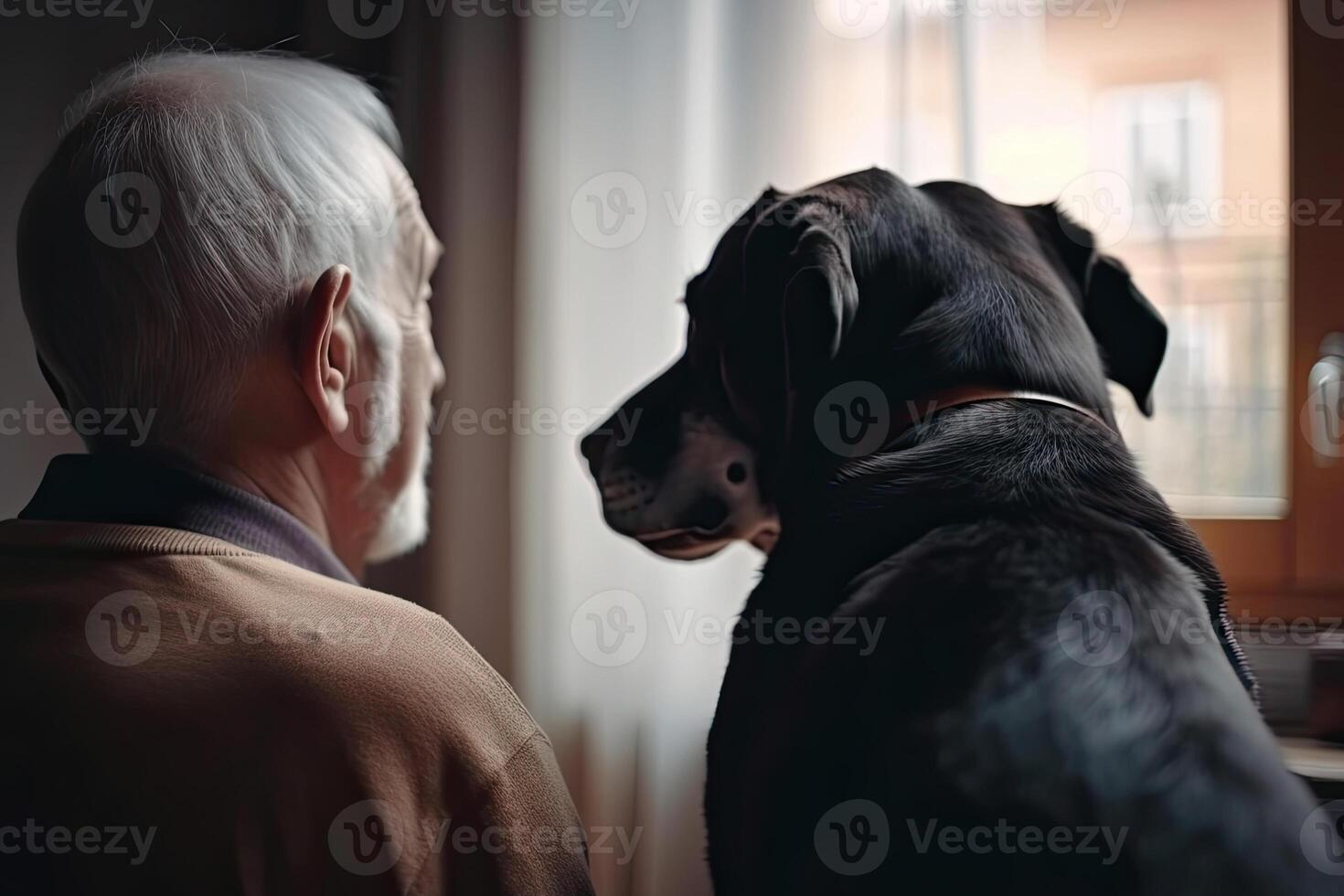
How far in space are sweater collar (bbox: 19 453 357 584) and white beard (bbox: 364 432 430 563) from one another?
0.25m

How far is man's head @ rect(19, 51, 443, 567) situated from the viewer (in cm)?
71

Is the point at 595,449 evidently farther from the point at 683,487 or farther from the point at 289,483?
the point at 289,483

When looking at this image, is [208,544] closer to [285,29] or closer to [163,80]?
[163,80]

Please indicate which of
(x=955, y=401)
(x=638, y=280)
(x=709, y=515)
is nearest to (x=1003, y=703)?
(x=955, y=401)

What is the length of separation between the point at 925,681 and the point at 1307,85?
113cm

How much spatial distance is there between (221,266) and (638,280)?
94 centimetres

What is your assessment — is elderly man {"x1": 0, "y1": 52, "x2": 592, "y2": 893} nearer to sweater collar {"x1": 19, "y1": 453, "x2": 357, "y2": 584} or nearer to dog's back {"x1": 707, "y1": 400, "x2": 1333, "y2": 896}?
sweater collar {"x1": 19, "y1": 453, "x2": 357, "y2": 584}

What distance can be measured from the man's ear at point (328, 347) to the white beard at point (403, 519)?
6.9 inches

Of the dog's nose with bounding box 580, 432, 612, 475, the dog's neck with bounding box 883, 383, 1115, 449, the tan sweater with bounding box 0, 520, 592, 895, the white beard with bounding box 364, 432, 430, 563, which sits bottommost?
the tan sweater with bounding box 0, 520, 592, 895

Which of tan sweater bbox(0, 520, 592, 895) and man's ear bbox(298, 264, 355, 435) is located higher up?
man's ear bbox(298, 264, 355, 435)

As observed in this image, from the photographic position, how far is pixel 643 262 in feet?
5.23

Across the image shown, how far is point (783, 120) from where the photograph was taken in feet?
4.90

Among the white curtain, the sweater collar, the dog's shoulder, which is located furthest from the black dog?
the white curtain

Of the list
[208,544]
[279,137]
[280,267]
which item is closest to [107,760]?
[208,544]
